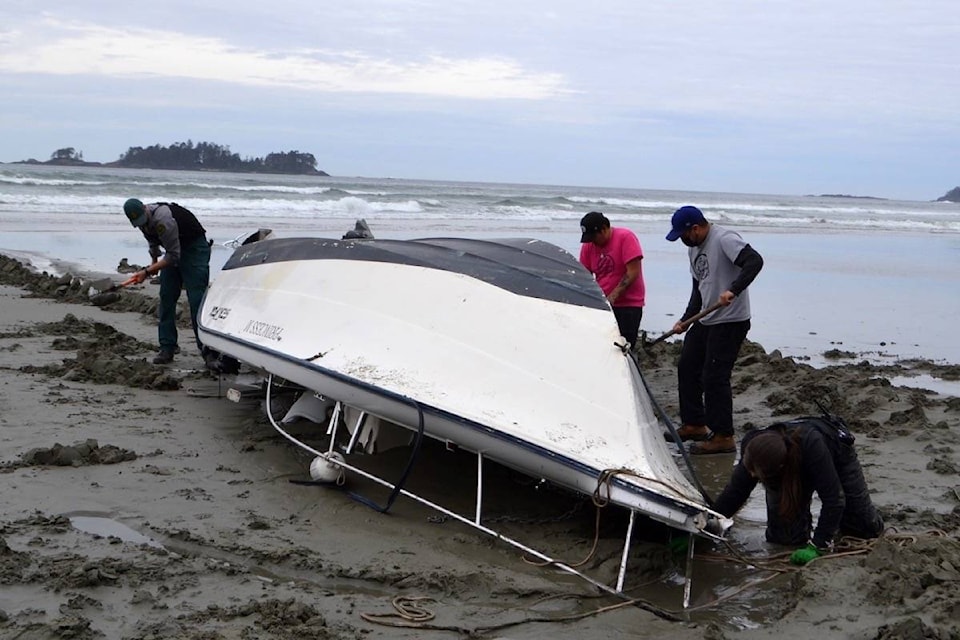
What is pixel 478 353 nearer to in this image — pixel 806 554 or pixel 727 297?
pixel 727 297

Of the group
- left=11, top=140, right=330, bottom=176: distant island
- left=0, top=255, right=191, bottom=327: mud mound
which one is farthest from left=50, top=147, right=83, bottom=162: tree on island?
left=0, top=255, right=191, bottom=327: mud mound

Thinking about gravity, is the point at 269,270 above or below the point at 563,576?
above

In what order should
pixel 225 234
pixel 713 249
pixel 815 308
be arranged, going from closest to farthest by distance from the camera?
pixel 713 249, pixel 815 308, pixel 225 234

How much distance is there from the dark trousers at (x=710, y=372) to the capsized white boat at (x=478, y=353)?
0.95m

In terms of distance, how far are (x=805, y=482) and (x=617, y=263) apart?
2.82 meters

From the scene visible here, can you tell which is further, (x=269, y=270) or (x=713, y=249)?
(x=269, y=270)

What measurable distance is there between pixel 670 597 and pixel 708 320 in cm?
241

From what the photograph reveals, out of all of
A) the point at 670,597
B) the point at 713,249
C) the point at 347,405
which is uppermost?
the point at 713,249

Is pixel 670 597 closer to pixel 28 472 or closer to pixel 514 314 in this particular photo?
pixel 514 314

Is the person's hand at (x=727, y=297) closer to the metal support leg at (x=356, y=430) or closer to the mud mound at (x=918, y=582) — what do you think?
the mud mound at (x=918, y=582)

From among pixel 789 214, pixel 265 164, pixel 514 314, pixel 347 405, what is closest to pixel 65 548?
pixel 347 405

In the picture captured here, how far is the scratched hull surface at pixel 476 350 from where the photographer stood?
14.8 ft

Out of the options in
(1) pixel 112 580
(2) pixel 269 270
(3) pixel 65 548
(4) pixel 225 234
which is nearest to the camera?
(1) pixel 112 580

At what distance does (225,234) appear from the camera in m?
20.9
